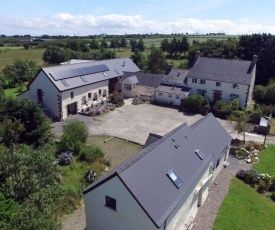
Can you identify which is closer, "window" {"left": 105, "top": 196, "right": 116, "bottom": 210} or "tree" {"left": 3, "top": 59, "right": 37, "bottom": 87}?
"window" {"left": 105, "top": 196, "right": 116, "bottom": 210}

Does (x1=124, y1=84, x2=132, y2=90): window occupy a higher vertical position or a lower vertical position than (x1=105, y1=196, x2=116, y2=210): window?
higher

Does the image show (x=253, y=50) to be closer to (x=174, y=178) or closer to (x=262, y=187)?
(x=262, y=187)

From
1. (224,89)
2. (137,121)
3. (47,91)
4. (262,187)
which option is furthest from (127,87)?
(262,187)

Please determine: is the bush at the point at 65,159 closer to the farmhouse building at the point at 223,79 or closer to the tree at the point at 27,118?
the tree at the point at 27,118

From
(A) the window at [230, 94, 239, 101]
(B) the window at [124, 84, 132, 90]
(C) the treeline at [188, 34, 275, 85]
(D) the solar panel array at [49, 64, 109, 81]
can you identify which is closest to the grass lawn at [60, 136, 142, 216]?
(D) the solar panel array at [49, 64, 109, 81]

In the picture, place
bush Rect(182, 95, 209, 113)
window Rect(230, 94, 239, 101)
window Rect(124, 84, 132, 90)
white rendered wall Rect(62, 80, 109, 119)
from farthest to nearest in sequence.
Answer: window Rect(124, 84, 132, 90) < window Rect(230, 94, 239, 101) < bush Rect(182, 95, 209, 113) < white rendered wall Rect(62, 80, 109, 119)

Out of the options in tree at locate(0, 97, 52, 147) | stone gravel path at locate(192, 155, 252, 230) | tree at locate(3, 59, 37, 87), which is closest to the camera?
stone gravel path at locate(192, 155, 252, 230)

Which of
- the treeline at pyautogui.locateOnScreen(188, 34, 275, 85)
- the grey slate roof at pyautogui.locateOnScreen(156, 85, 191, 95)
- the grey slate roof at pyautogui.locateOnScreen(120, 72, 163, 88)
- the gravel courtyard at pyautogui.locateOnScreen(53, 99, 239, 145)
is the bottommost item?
the gravel courtyard at pyautogui.locateOnScreen(53, 99, 239, 145)

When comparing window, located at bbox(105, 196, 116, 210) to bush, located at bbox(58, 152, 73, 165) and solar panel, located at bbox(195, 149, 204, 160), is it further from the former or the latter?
bush, located at bbox(58, 152, 73, 165)
